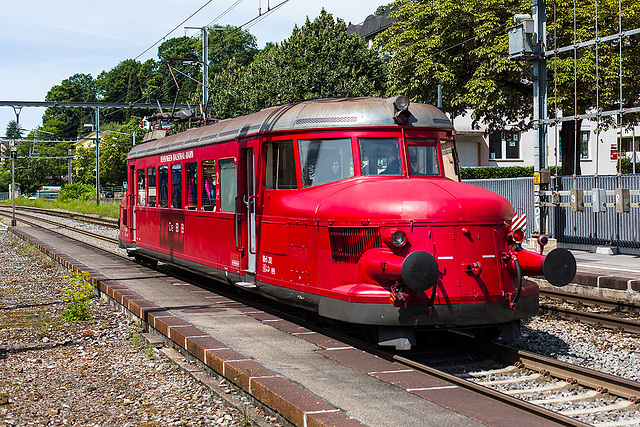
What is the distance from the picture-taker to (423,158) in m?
9.43

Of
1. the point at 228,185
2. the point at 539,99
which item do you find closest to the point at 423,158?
the point at 228,185

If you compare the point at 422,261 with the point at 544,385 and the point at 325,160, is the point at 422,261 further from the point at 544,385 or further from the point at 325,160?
A: the point at 325,160

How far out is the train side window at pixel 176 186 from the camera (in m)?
14.3

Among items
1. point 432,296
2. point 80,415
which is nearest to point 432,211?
point 432,296

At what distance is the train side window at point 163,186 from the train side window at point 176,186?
38 cm

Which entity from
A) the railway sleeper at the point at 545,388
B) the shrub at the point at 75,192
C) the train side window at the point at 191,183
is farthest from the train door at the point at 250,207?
the shrub at the point at 75,192

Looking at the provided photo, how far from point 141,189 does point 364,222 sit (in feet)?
34.5

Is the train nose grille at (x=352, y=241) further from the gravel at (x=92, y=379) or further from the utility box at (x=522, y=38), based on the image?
the utility box at (x=522, y=38)

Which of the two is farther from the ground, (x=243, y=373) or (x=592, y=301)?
(x=243, y=373)

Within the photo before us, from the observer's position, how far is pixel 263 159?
10.4 m

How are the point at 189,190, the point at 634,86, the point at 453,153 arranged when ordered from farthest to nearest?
the point at 634,86
the point at 189,190
the point at 453,153

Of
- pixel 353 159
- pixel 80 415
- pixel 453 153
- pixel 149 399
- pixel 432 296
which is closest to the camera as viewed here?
pixel 80 415

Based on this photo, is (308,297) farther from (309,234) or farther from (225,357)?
(225,357)

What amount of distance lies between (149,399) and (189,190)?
7.02 m
